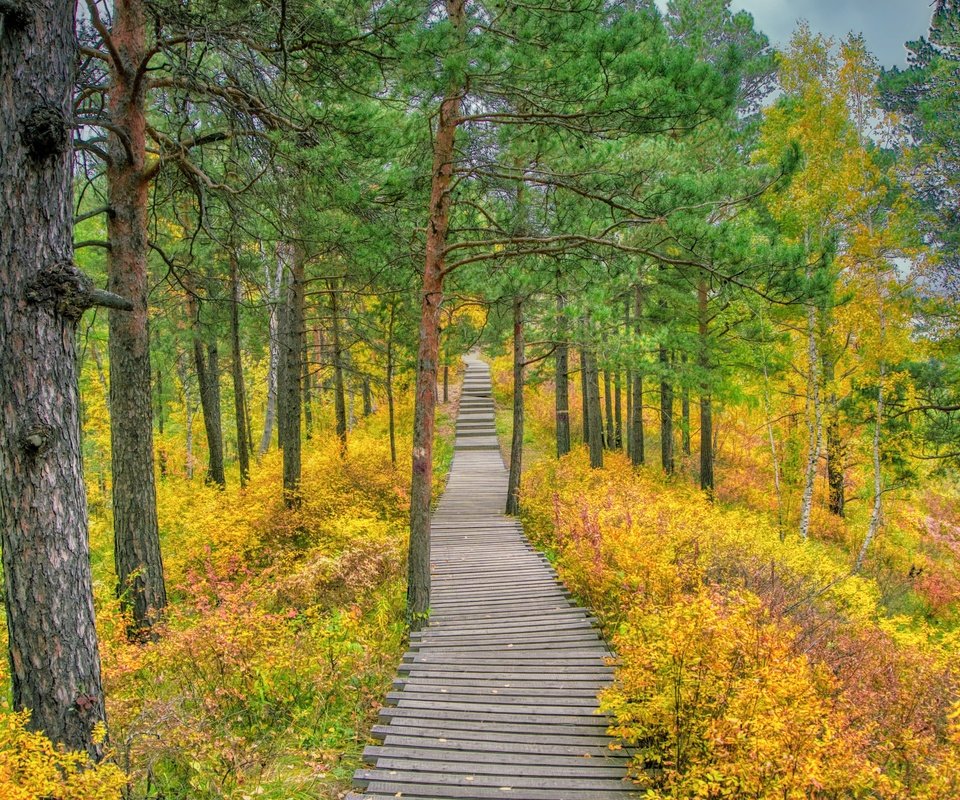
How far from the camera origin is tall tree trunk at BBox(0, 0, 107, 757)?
3.42m

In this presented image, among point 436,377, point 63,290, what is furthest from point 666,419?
point 63,290

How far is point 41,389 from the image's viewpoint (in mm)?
3514

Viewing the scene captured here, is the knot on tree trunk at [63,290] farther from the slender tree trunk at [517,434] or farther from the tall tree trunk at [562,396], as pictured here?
the tall tree trunk at [562,396]

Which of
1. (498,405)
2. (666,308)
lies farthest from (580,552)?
(498,405)

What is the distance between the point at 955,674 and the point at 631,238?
231 inches

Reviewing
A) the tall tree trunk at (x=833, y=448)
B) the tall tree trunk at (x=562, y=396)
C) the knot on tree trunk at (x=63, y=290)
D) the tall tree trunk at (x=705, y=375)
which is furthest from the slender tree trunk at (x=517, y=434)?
Result: the knot on tree trunk at (x=63, y=290)

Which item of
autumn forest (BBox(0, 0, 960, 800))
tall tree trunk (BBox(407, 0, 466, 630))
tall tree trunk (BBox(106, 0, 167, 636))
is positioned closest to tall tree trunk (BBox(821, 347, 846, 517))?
autumn forest (BBox(0, 0, 960, 800))

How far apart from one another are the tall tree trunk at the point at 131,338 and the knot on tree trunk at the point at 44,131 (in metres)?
2.72

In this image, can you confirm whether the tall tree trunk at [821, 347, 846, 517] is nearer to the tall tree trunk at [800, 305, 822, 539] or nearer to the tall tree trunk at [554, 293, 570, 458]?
the tall tree trunk at [800, 305, 822, 539]

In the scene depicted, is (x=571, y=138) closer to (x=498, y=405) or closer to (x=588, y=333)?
(x=588, y=333)

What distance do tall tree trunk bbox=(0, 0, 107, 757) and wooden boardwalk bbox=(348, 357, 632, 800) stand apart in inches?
92.2

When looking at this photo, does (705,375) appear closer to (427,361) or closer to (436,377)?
(436,377)

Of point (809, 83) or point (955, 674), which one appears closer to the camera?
point (955, 674)

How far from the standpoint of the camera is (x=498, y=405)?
30.2 meters
